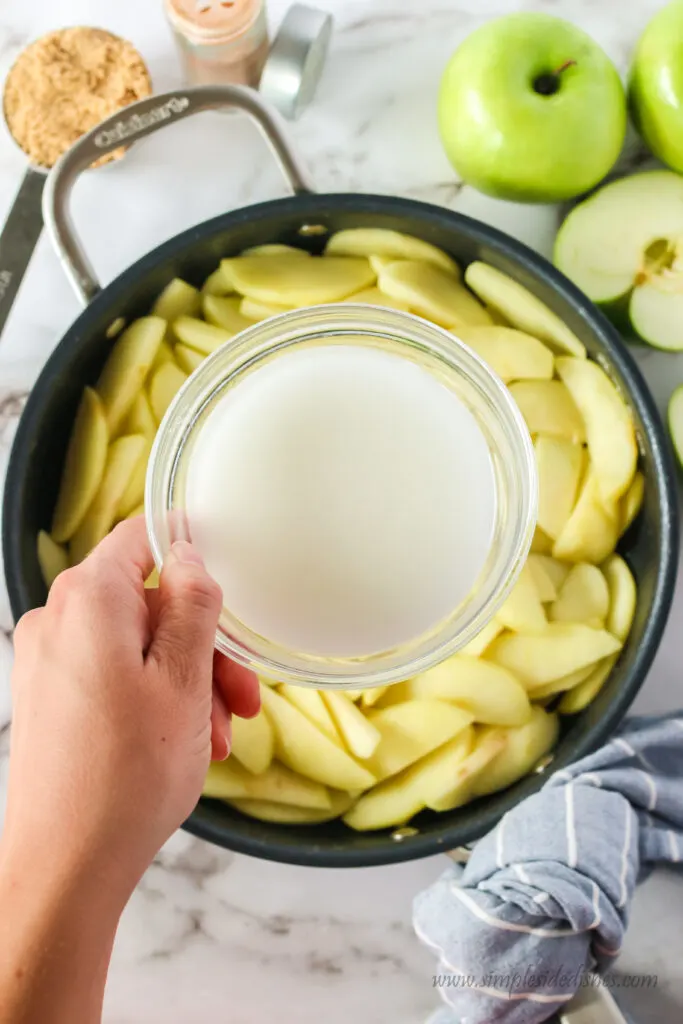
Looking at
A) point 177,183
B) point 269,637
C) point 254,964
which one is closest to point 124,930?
point 254,964

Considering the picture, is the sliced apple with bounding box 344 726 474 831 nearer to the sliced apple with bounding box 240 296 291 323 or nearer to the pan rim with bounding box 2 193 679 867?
the pan rim with bounding box 2 193 679 867

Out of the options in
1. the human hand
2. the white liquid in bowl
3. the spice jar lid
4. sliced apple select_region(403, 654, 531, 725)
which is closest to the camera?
the human hand

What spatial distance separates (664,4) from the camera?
95 centimetres

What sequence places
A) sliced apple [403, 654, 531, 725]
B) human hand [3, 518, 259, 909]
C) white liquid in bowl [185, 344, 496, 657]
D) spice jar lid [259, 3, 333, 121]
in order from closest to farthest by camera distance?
human hand [3, 518, 259, 909] → white liquid in bowl [185, 344, 496, 657] → sliced apple [403, 654, 531, 725] → spice jar lid [259, 3, 333, 121]

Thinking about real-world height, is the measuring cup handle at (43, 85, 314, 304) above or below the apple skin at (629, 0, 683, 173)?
above

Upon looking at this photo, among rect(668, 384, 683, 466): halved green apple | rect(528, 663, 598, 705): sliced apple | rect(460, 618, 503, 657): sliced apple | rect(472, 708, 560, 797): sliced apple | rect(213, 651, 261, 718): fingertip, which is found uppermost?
rect(213, 651, 261, 718): fingertip

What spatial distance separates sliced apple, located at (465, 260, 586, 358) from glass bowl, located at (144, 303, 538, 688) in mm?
118

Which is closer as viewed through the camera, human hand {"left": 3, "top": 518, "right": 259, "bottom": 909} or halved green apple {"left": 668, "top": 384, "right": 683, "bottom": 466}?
human hand {"left": 3, "top": 518, "right": 259, "bottom": 909}

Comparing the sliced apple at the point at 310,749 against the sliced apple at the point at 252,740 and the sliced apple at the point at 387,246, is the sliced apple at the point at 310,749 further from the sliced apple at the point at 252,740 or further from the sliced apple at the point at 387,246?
the sliced apple at the point at 387,246

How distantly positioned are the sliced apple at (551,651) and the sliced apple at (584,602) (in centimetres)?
1

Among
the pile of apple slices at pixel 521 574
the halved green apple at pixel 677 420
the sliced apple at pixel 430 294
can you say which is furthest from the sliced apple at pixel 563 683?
the sliced apple at pixel 430 294

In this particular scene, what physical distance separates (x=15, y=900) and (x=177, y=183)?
0.70m

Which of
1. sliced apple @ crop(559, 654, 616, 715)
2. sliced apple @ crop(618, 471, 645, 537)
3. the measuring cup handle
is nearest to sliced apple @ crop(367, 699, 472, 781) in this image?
sliced apple @ crop(559, 654, 616, 715)

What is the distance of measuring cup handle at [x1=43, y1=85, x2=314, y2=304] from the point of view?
0.78 m
